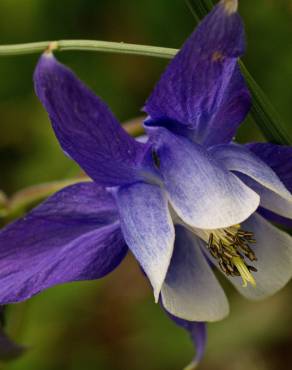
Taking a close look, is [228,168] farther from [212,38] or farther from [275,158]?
[212,38]

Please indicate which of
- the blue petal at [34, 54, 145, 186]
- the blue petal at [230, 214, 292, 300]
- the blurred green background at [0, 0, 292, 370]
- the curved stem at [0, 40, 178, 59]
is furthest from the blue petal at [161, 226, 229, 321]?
the blurred green background at [0, 0, 292, 370]

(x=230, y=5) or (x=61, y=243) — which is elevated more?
(x=230, y=5)

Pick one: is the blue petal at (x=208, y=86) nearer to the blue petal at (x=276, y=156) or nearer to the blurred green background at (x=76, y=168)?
the blue petal at (x=276, y=156)

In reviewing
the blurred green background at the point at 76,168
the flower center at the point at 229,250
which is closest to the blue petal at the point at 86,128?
the flower center at the point at 229,250

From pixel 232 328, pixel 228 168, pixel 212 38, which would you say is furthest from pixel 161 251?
pixel 232 328

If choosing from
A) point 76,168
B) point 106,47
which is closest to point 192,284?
point 106,47

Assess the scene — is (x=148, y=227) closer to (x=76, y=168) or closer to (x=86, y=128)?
(x=86, y=128)
